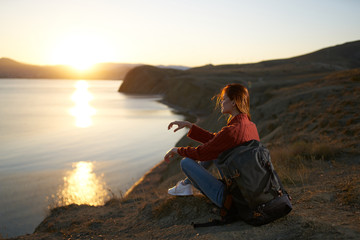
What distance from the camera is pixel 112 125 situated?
34250 millimetres

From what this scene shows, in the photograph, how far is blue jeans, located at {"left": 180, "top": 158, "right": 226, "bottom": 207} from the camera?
366 cm

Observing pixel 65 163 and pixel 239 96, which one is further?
pixel 65 163

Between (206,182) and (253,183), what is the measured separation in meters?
0.75

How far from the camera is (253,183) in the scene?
3182mm

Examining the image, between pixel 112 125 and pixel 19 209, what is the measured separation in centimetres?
2332

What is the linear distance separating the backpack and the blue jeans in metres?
0.16

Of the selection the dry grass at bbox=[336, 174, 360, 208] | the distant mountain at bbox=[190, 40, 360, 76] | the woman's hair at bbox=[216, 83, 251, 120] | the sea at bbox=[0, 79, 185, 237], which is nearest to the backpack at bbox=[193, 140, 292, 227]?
the woman's hair at bbox=[216, 83, 251, 120]

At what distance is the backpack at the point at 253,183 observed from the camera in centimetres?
315

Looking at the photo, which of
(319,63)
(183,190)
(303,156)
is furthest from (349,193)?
(319,63)

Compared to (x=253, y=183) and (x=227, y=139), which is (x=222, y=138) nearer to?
(x=227, y=139)

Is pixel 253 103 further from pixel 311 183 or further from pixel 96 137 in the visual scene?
pixel 311 183

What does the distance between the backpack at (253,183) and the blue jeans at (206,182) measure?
0.16 meters

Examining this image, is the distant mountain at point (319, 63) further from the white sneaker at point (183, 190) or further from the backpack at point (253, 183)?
the backpack at point (253, 183)

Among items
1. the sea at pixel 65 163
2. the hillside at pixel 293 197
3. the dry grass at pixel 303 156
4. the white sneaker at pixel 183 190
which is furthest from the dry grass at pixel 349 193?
the sea at pixel 65 163
